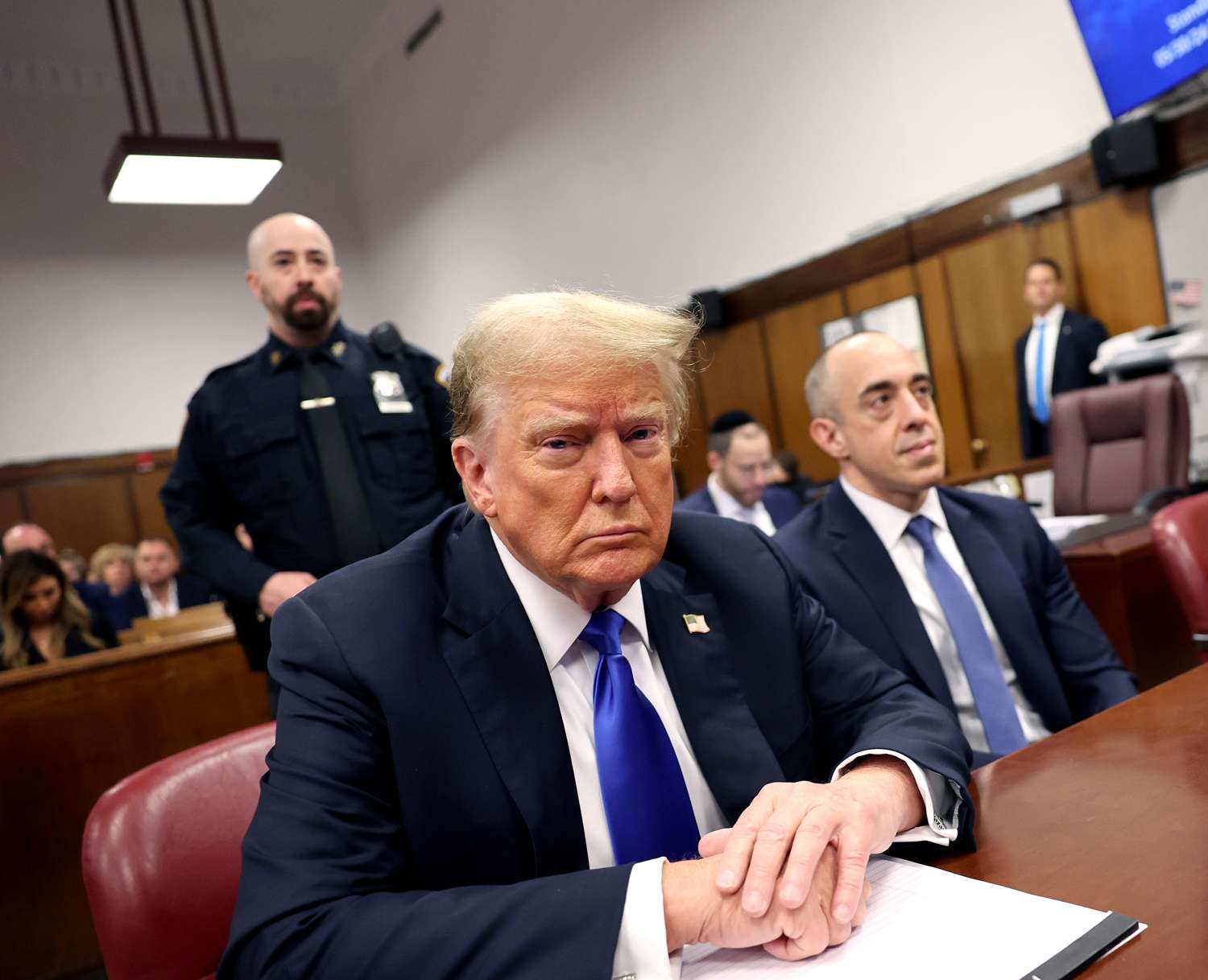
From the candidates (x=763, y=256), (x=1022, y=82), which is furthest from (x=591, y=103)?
(x=1022, y=82)

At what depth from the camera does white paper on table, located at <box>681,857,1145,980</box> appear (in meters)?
0.74

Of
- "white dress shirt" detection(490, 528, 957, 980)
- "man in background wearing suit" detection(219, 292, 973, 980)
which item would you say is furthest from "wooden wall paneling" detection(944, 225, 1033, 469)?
"white dress shirt" detection(490, 528, 957, 980)

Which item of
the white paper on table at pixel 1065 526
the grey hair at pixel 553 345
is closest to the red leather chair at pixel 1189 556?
the white paper on table at pixel 1065 526

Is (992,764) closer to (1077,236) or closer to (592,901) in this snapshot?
(592,901)

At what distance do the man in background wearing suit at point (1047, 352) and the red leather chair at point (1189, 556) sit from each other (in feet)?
15.5

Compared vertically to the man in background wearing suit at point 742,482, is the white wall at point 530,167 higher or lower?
higher

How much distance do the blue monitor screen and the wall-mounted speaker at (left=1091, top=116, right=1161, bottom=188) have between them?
0.39ft

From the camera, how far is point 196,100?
439 inches

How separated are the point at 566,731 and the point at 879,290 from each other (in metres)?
7.00

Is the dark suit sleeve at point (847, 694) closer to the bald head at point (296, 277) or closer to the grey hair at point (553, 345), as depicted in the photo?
the grey hair at point (553, 345)

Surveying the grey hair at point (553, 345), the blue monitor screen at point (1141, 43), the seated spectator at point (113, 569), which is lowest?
the seated spectator at point (113, 569)

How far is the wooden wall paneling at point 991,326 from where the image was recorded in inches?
266

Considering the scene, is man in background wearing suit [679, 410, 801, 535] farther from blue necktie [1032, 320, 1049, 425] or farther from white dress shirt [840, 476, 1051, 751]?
white dress shirt [840, 476, 1051, 751]

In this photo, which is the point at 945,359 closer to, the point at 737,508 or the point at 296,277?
the point at 737,508
